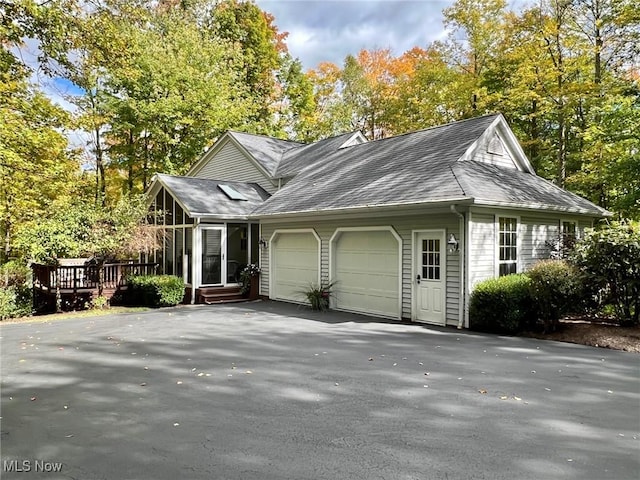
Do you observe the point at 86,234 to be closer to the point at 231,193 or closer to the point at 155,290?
the point at 155,290

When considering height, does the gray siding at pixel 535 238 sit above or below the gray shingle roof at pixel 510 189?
below

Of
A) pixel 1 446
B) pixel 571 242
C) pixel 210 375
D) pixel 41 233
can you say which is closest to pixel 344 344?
pixel 210 375

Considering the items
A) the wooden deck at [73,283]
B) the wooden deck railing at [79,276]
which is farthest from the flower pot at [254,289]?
the wooden deck at [73,283]

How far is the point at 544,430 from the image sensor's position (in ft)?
12.9

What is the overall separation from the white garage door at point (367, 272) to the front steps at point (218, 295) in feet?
12.2

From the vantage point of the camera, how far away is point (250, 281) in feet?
45.6

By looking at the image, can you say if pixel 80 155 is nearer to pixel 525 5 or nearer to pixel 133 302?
pixel 133 302

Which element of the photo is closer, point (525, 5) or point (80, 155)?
point (525, 5)

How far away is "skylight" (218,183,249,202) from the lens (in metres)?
14.6

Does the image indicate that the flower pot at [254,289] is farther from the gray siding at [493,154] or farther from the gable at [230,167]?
the gray siding at [493,154]

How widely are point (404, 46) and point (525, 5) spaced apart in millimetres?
8312

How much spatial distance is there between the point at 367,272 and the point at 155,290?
242 inches

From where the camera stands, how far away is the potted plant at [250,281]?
45.6 feet

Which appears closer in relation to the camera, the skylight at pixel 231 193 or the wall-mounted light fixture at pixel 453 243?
the wall-mounted light fixture at pixel 453 243
